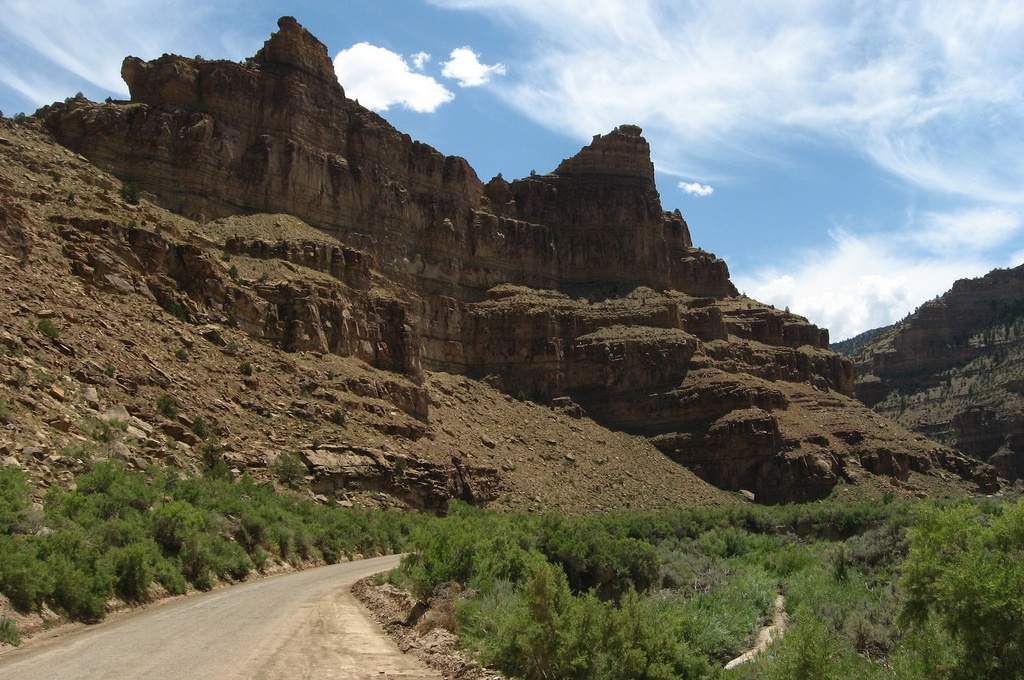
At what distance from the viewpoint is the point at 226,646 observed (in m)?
13.8

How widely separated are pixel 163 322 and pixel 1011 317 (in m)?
137

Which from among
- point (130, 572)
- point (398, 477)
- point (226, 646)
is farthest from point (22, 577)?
point (398, 477)

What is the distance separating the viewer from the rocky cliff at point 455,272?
52938mm

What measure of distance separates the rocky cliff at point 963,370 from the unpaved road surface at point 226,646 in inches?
4315

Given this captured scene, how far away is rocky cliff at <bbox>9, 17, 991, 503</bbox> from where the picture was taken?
5294 centimetres

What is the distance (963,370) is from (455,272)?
297 feet

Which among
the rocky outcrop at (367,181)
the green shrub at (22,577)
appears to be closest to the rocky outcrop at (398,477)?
the green shrub at (22,577)

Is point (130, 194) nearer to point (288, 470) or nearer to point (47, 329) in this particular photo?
point (47, 329)

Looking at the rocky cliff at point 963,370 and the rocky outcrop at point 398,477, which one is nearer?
the rocky outcrop at point 398,477

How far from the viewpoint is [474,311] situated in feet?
260

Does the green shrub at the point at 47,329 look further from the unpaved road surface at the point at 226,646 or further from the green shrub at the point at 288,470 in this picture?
the unpaved road surface at the point at 226,646

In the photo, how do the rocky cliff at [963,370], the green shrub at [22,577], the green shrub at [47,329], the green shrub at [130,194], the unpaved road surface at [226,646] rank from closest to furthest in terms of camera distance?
the unpaved road surface at [226,646], the green shrub at [22,577], the green shrub at [47,329], the green shrub at [130,194], the rocky cliff at [963,370]

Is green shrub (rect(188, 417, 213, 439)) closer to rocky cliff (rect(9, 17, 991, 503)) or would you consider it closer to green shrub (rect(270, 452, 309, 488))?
green shrub (rect(270, 452, 309, 488))

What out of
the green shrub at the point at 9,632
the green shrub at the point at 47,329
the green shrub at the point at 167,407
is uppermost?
the green shrub at the point at 47,329
